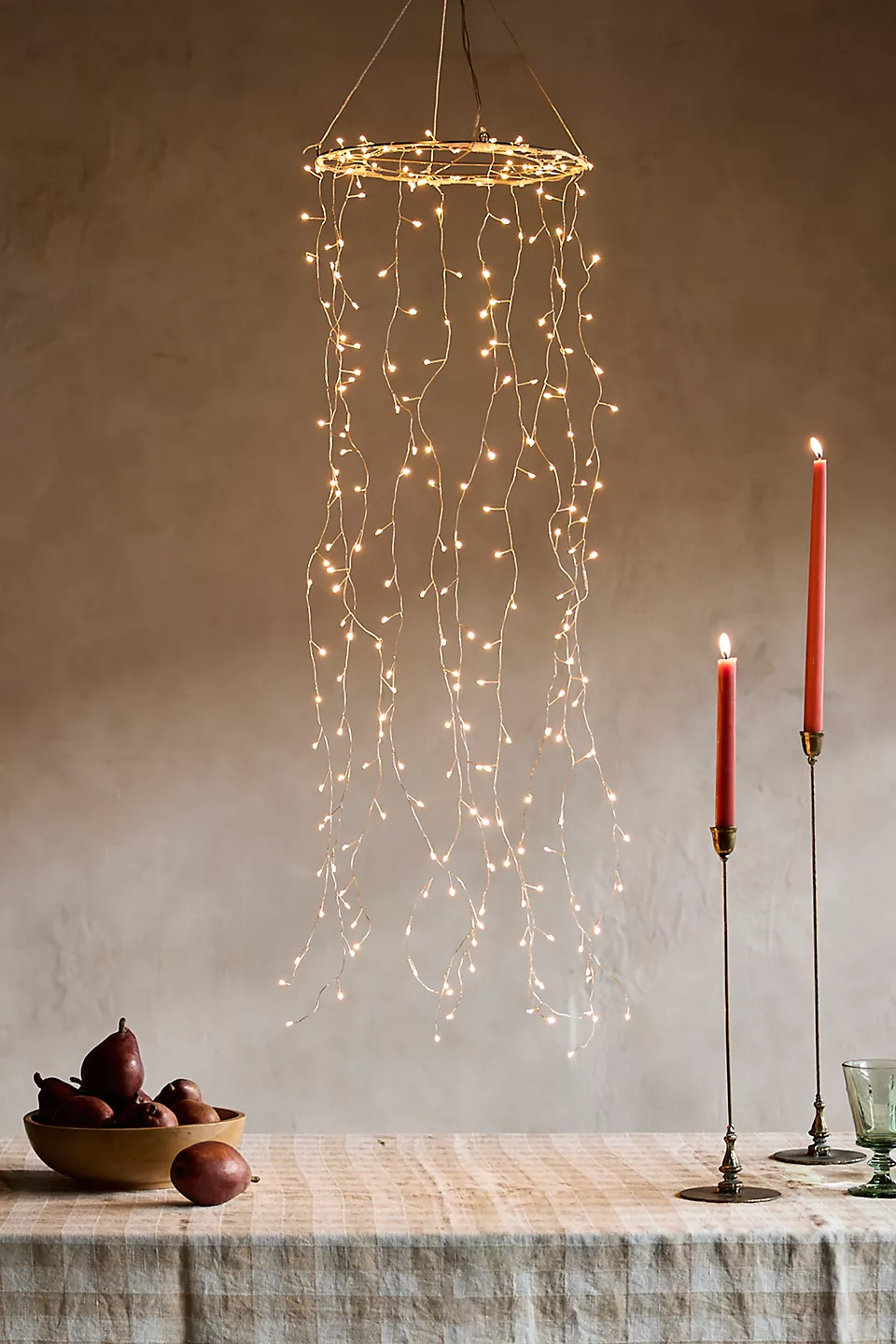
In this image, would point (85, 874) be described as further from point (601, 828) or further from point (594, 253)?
point (594, 253)

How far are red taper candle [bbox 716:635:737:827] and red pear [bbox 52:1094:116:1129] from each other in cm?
75

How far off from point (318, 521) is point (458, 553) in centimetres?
29

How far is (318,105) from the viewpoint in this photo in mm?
3072

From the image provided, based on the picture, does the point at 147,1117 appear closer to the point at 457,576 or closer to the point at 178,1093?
the point at 178,1093

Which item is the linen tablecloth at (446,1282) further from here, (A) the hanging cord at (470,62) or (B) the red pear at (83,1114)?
(A) the hanging cord at (470,62)

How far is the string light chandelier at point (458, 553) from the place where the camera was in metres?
3.02

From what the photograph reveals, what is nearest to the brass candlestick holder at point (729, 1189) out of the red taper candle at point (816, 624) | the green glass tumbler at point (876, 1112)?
the green glass tumbler at point (876, 1112)

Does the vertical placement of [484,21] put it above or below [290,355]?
above

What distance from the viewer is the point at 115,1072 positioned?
1658 millimetres

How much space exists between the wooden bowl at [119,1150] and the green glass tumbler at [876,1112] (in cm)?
69

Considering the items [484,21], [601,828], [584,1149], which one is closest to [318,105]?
[484,21]

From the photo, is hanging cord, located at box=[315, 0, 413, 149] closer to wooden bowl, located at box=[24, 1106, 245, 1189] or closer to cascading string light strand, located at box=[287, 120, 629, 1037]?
cascading string light strand, located at box=[287, 120, 629, 1037]

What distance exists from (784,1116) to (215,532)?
1655mm

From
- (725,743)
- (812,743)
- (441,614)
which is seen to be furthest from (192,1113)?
(441,614)
